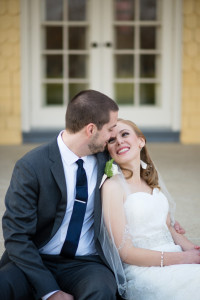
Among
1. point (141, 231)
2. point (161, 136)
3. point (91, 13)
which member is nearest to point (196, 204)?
point (141, 231)

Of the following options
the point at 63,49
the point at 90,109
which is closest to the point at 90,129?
the point at 90,109

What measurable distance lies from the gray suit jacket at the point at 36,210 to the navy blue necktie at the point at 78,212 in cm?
6

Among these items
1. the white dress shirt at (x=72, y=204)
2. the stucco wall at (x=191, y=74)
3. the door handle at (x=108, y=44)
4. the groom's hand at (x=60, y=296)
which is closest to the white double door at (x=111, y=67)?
the door handle at (x=108, y=44)

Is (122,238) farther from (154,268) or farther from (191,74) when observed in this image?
(191,74)

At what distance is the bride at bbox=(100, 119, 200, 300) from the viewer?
2.77 metres

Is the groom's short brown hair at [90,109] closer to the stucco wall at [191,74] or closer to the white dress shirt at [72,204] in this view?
the white dress shirt at [72,204]

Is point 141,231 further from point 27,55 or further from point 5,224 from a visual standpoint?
point 27,55

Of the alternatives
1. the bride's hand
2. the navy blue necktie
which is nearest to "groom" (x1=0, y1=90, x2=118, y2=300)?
the navy blue necktie

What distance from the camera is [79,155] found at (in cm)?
283

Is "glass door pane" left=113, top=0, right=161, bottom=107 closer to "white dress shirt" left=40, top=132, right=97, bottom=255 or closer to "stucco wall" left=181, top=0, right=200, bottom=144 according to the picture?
"stucco wall" left=181, top=0, right=200, bottom=144

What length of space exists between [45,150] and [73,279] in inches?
25.0

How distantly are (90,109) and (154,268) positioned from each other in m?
0.85

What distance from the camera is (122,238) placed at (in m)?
2.85

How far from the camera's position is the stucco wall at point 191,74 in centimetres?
821
